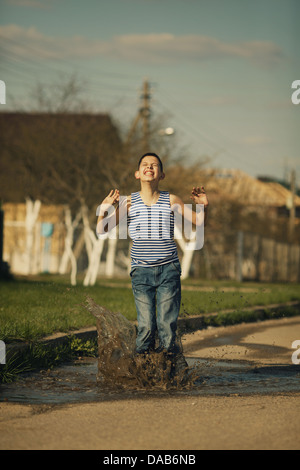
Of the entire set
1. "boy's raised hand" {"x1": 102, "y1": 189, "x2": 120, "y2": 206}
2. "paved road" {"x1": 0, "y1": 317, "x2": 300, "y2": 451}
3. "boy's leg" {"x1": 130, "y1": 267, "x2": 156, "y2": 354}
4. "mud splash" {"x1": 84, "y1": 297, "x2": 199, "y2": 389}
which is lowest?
"paved road" {"x1": 0, "y1": 317, "x2": 300, "y2": 451}

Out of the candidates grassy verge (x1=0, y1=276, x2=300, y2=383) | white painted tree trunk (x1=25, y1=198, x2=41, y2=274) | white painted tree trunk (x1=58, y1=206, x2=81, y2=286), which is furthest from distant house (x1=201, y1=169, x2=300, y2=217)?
grassy verge (x1=0, y1=276, x2=300, y2=383)

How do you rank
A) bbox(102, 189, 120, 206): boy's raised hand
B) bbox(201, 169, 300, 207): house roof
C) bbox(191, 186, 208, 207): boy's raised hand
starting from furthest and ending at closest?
bbox(201, 169, 300, 207): house roof, bbox(191, 186, 208, 207): boy's raised hand, bbox(102, 189, 120, 206): boy's raised hand

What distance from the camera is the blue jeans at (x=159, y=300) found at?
21.4 feet

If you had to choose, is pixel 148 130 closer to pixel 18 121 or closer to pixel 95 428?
pixel 18 121

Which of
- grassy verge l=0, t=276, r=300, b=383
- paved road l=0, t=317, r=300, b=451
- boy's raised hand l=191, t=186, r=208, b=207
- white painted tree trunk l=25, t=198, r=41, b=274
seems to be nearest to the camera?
paved road l=0, t=317, r=300, b=451

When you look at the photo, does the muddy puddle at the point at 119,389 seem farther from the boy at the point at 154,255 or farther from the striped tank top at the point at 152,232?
the striped tank top at the point at 152,232

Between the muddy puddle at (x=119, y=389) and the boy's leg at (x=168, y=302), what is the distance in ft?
1.53

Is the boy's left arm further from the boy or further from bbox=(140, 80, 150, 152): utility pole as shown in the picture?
bbox=(140, 80, 150, 152): utility pole

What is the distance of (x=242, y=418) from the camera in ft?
17.4

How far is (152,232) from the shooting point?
655 cm

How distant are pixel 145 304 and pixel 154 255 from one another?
44cm

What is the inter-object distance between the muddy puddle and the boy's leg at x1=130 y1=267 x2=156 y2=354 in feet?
1.37

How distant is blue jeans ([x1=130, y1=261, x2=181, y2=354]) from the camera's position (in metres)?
6.53
